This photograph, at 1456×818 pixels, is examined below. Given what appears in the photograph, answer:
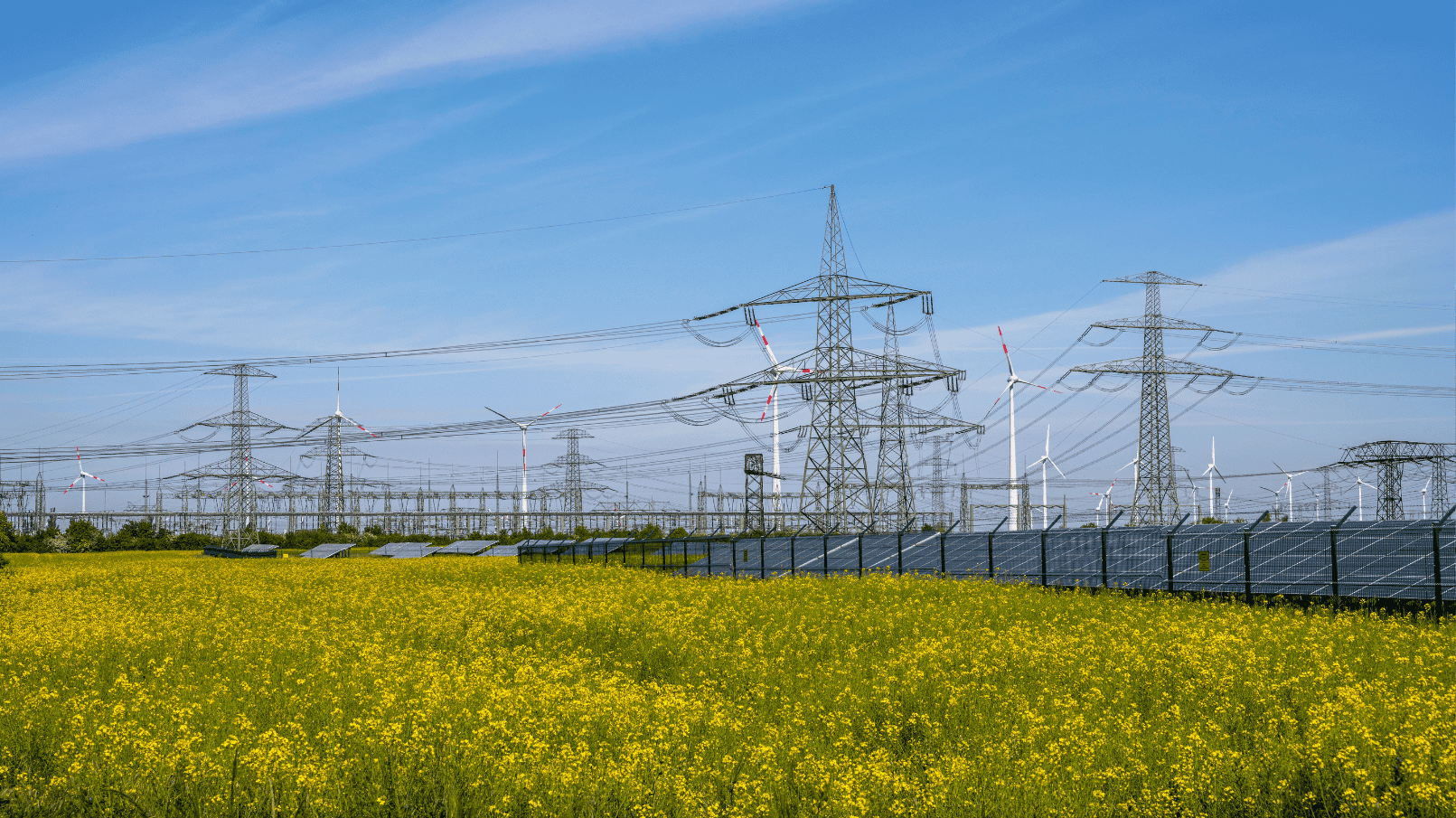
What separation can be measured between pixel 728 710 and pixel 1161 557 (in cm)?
2139

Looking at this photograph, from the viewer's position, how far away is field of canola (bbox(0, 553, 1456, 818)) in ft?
32.1

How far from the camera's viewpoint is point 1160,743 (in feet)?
37.9

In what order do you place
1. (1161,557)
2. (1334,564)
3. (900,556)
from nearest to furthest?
(1334,564) < (1161,557) < (900,556)

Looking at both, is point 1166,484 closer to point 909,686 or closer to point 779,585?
point 779,585

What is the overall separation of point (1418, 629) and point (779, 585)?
15.5 metres

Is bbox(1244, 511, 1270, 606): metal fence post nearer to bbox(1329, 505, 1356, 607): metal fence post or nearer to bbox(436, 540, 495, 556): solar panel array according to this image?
bbox(1329, 505, 1356, 607): metal fence post

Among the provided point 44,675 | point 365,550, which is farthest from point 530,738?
point 365,550

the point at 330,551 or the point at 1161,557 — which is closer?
the point at 1161,557

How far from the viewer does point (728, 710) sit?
1350cm

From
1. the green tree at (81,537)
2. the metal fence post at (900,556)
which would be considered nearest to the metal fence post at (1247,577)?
the metal fence post at (900,556)

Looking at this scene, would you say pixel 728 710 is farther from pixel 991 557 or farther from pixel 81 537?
pixel 81 537

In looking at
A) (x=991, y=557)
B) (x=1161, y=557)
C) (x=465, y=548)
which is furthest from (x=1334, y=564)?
(x=465, y=548)

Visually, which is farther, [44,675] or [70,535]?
[70,535]

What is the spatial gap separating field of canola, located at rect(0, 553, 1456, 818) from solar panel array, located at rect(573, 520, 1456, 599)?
8.17 ft
